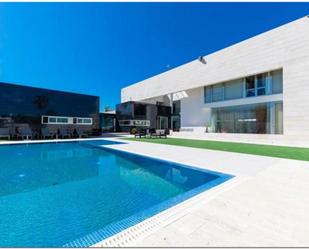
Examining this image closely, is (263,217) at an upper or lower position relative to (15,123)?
lower

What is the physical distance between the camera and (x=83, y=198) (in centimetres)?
365

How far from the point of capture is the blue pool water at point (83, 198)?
7.92ft

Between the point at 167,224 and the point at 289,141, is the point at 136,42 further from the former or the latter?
the point at 167,224

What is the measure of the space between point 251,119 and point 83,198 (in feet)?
51.2

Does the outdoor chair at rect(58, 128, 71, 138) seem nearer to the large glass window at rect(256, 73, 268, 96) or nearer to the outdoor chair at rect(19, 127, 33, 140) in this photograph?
the outdoor chair at rect(19, 127, 33, 140)

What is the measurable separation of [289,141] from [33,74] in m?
27.5

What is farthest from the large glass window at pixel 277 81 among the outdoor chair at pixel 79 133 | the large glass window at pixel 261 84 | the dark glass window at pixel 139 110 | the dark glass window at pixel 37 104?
the outdoor chair at pixel 79 133

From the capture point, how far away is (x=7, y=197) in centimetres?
363

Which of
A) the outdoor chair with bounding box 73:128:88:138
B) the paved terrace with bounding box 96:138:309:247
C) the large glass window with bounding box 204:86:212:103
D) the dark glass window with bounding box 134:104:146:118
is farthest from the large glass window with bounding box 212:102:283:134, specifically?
the outdoor chair with bounding box 73:128:88:138

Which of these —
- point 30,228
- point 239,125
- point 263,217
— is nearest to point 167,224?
point 263,217

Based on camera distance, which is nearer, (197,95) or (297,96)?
(297,96)

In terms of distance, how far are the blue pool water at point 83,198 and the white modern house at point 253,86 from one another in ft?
39.0

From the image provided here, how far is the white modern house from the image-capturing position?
12.3 meters

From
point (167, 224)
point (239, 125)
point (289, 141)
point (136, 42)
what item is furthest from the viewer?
point (136, 42)
